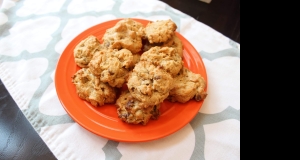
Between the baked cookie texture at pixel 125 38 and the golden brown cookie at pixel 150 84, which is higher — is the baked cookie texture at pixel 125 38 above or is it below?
above

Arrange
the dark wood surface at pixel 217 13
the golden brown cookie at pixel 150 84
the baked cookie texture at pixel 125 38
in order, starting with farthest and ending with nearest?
1. the dark wood surface at pixel 217 13
2. the baked cookie texture at pixel 125 38
3. the golden brown cookie at pixel 150 84

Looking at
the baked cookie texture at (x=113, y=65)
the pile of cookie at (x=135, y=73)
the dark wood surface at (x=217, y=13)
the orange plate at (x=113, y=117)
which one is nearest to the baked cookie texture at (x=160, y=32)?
the pile of cookie at (x=135, y=73)

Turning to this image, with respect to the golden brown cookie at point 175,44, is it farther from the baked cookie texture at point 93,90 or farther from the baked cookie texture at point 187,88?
the baked cookie texture at point 93,90

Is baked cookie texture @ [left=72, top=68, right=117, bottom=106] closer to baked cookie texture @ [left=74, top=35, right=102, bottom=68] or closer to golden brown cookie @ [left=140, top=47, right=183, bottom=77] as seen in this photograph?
baked cookie texture @ [left=74, top=35, right=102, bottom=68]
